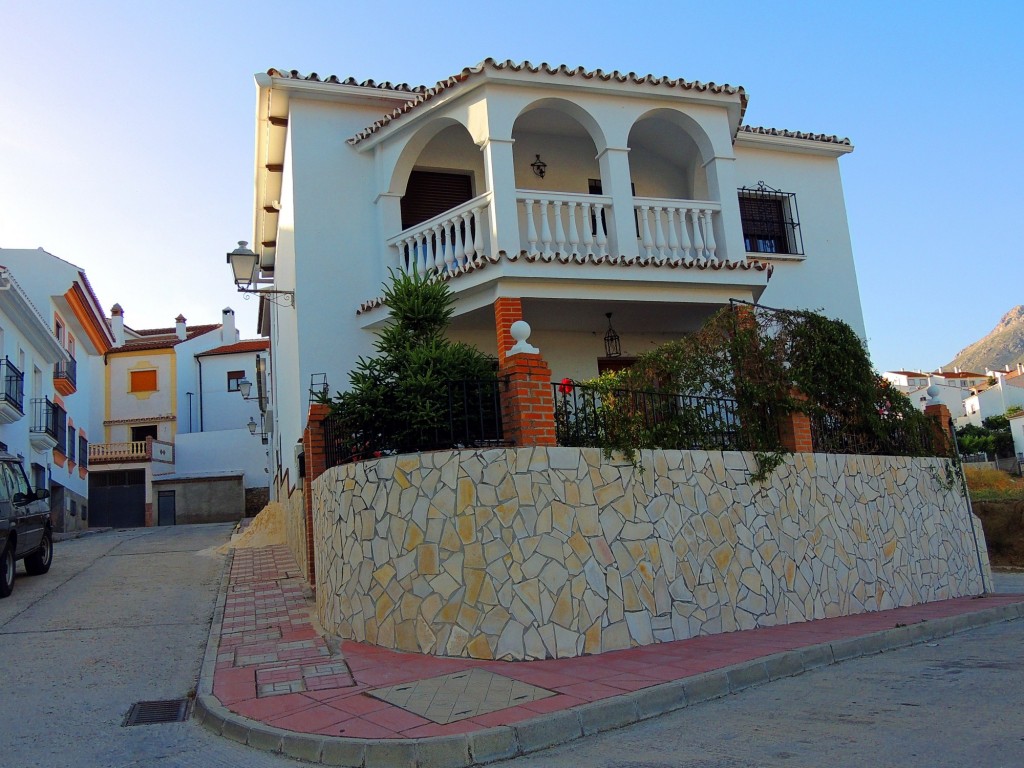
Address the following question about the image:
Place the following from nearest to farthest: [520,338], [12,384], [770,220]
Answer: [520,338]
[770,220]
[12,384]

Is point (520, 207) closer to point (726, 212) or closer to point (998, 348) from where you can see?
point (726, 212)

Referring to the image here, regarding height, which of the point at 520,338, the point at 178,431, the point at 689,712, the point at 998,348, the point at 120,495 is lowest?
the point at 689,712

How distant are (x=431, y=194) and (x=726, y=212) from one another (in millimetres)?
4560

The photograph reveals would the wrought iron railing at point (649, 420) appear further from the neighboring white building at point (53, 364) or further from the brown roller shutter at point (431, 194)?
the neighboring white building at point (53, 364)

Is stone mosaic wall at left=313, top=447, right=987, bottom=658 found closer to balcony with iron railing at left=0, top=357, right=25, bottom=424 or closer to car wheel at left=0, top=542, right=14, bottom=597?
car wheel at left=0, top=542, right=14, bottom=597

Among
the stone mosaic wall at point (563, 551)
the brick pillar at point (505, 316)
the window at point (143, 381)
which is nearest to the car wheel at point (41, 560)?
the stone mosaic wall at point (563, 551)

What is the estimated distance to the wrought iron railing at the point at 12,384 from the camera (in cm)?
2081

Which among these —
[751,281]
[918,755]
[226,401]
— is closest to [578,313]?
[751,281]

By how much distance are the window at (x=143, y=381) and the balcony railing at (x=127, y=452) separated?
4.88m

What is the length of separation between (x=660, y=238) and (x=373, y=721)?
8.45 meters

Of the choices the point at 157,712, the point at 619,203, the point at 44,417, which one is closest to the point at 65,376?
the point at 44,417

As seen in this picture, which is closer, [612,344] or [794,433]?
[794,433]

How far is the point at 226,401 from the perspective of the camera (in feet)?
141

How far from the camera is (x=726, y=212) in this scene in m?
12.4
